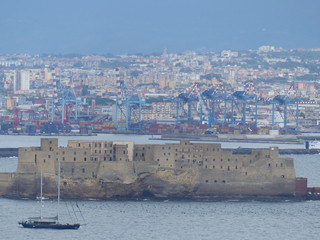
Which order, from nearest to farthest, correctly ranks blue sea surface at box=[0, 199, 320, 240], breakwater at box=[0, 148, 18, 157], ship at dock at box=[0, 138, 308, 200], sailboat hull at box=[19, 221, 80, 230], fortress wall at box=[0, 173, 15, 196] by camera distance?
blue sea surface at box=[0, 199, 320, 240], sailboat hull at box=[19, 221, 80, 230], ship at dock at box=[0, 138, 308, 200], fortress wall at box=[0, 173, 15, 196], breakwater at box=[0, 148, 18, 157]

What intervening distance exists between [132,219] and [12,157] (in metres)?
→ 27.7

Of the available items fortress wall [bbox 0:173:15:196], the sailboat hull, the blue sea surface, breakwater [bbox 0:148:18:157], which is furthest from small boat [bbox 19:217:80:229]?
breakwater [bbox 0:148:18:157]

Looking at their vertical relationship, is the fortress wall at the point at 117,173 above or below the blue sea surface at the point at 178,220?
above

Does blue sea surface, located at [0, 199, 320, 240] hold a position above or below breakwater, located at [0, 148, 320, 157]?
below

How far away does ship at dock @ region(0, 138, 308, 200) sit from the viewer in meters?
55.6

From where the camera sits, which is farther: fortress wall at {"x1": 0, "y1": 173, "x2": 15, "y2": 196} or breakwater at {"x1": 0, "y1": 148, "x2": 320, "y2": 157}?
breakwater at {"x1": 0, "y1": 148, "x2": 320, "y2": 157}

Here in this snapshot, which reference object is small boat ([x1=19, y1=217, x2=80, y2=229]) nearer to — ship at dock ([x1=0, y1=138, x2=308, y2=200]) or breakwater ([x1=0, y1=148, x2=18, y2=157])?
ship at dock ([x1=0, y1=138, x2=308, y2=200])

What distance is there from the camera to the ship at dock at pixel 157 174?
2188 inches

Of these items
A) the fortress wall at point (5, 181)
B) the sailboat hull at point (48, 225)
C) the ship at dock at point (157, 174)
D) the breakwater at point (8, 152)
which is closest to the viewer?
the sailboat hull at point (48, 225)

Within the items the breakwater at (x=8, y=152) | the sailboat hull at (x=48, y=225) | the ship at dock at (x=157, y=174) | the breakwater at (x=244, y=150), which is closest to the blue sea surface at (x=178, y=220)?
the sailboat hull at (x=48, y=225)

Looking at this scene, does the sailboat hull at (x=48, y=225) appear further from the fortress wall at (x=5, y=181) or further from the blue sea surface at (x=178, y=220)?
the fortress wall at (x=5, y=181)

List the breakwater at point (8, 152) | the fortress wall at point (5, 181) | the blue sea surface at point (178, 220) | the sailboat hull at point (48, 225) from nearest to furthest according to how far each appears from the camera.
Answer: the blue sea surface at point (178, 220), the sailboat hull at point (48, 225), the fortress wall at point (5, 181), the breakwater at point (8, 152)

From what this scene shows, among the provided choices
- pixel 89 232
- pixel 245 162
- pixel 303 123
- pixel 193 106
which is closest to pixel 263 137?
pixel 303 123

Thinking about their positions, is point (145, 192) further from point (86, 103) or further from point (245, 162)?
point (86, 103)
